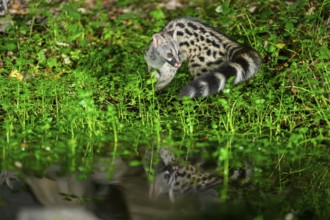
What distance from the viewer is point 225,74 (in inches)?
288

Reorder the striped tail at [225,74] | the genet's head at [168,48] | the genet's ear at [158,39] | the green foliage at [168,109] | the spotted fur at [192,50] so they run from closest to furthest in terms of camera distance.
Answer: the green foliage at [168,109], the striped tail at [225,74], the spotted fur at [192,50], the genet's head at [168,48], the genet's ear at [158,39]

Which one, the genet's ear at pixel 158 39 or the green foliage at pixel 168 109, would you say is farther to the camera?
the genet's ear at pixel 158 39

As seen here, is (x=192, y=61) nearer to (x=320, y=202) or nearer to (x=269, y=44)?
(x=269, y=44)

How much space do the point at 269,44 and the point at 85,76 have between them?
7.55 feet

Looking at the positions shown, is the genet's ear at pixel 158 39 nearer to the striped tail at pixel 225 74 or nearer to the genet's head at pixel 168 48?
the genet's head at pixel 168 48

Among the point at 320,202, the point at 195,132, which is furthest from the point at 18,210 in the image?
the point at 195,132

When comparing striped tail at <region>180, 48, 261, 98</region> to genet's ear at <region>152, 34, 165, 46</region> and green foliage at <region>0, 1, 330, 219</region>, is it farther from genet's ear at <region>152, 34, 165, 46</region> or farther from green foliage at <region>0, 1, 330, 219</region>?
genet's ear at <region>152, 34, 165, 46</region>

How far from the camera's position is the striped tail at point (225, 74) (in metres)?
6.83

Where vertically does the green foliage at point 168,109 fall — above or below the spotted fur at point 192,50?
below

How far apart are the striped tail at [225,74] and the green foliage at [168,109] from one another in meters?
0.17

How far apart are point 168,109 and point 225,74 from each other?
3.97ft

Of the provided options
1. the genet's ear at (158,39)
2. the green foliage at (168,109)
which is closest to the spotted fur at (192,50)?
the genet's ear at (158,39)

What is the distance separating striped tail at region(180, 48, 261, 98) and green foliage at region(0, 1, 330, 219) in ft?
0.57

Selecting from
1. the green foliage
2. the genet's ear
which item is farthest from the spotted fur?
the green foliage
